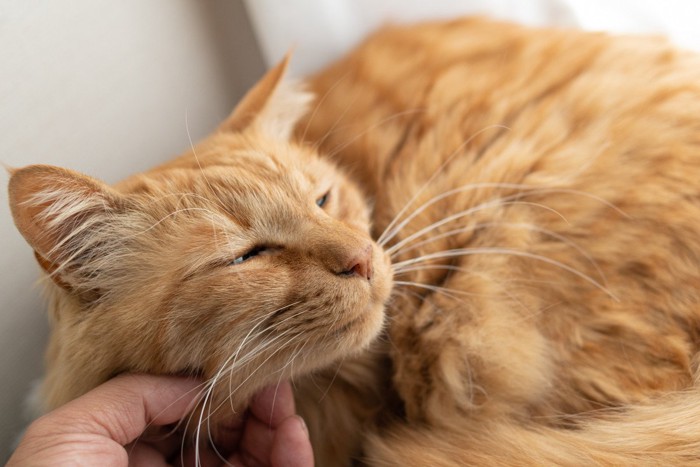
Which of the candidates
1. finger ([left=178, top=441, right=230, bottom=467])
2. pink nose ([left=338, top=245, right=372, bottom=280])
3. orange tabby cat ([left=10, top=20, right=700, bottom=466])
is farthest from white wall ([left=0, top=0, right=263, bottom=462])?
pink nose ([left=338, top=245, right=372, bottom=280])

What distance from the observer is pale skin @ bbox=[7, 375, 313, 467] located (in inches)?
33.2

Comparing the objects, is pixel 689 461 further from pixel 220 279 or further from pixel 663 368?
pixel 220 279

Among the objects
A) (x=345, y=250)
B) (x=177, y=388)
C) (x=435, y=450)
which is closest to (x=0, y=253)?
(x=177, y=388)

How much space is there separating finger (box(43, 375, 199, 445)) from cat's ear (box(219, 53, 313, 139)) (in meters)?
0.57

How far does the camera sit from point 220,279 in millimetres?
933

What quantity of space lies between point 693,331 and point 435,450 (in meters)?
0.50

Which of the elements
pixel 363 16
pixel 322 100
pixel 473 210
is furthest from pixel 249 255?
pixel 363 16

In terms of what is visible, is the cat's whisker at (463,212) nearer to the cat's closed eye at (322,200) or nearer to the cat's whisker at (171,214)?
the cat's closed eye at (322,200)

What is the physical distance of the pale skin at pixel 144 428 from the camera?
843 mm

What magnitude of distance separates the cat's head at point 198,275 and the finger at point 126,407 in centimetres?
3

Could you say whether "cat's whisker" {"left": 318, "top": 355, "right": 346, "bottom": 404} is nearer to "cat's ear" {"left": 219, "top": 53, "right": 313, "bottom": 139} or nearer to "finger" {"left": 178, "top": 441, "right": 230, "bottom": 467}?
"finger" {"left": 178, "top": 441, "right": 230, "bottom": 467}

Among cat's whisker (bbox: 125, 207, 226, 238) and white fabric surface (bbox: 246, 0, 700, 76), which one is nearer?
cat's whisker (bbox: 125, 207, 226, 238)

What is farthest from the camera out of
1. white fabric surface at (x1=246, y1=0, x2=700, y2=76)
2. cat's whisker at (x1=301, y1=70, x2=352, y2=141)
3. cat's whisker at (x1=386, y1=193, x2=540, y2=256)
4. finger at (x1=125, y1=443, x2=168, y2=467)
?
white fabric surface at (x1=246, y1=0, x2=700, y2=76)

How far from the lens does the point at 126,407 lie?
915 mm
